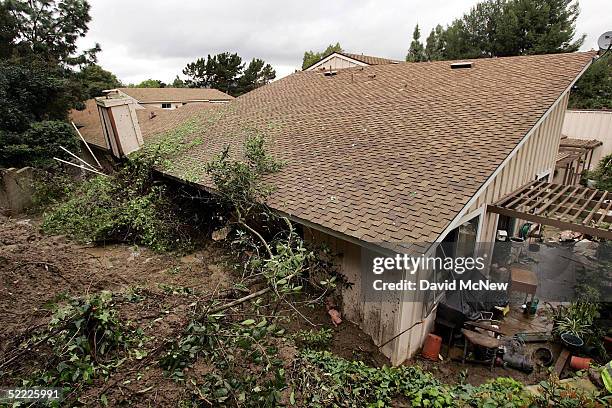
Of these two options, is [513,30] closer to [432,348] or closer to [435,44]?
[435,44]

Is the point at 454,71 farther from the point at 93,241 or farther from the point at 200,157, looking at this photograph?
the point at 93,241

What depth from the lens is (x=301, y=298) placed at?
5938 millimetres

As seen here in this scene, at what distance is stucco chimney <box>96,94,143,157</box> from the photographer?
1084 cm

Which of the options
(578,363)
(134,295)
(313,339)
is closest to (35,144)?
(134,295)

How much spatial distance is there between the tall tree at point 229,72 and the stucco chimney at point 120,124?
136 feet

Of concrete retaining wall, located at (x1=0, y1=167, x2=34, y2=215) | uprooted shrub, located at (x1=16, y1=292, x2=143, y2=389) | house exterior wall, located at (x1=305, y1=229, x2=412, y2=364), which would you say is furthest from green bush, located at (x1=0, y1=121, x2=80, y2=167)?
house exterior wall, located at (x1=305, y1=229, x2=412, y2=364)

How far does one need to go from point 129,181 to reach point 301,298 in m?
6.25

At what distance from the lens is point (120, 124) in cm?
1102

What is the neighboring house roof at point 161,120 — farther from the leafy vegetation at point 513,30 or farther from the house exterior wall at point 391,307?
the leafy vegetation at point 513,30

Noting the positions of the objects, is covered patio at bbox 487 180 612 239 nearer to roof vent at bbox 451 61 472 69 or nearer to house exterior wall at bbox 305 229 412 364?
house exterior wall at bbox 305 229 412 364

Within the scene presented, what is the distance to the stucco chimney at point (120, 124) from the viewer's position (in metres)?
10.8

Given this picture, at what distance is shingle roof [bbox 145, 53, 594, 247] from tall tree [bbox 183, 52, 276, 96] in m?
42.8


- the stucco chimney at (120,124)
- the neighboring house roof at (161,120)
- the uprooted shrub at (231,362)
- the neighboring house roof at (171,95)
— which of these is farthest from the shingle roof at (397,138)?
the neighboring house roof at (171,95)

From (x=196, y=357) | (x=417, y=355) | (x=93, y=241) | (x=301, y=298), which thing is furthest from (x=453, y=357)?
(x=93, y=241)
